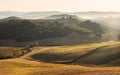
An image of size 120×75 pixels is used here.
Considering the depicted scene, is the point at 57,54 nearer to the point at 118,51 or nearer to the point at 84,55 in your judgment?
the point at 84,55

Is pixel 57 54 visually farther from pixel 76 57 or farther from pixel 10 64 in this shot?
pixel 10 64

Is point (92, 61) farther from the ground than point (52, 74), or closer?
closer

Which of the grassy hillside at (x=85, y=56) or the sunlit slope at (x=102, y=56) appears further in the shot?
the grassy hillside at (x=85, y=56)

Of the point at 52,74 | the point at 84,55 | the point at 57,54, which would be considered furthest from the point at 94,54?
the point at 52,74

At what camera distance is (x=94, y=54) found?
409 ft

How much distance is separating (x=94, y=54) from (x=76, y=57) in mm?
8051

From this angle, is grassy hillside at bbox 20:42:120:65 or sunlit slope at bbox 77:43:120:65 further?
grassy hillside at bbox 20:42:120:65

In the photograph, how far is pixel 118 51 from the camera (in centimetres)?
11738

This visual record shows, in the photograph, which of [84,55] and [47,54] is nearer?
[84,55]

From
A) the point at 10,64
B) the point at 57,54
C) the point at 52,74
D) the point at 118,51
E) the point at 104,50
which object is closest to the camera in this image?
the point at 52,74

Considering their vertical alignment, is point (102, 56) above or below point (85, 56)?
above

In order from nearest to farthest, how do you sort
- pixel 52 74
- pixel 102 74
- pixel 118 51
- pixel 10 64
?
1. pixel 102 74
2. pixel 52 74
3. pixel 10 64
4. pixel 118 51

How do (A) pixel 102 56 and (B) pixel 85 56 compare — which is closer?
(A) pixel 102 56

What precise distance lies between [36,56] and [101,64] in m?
44.3
